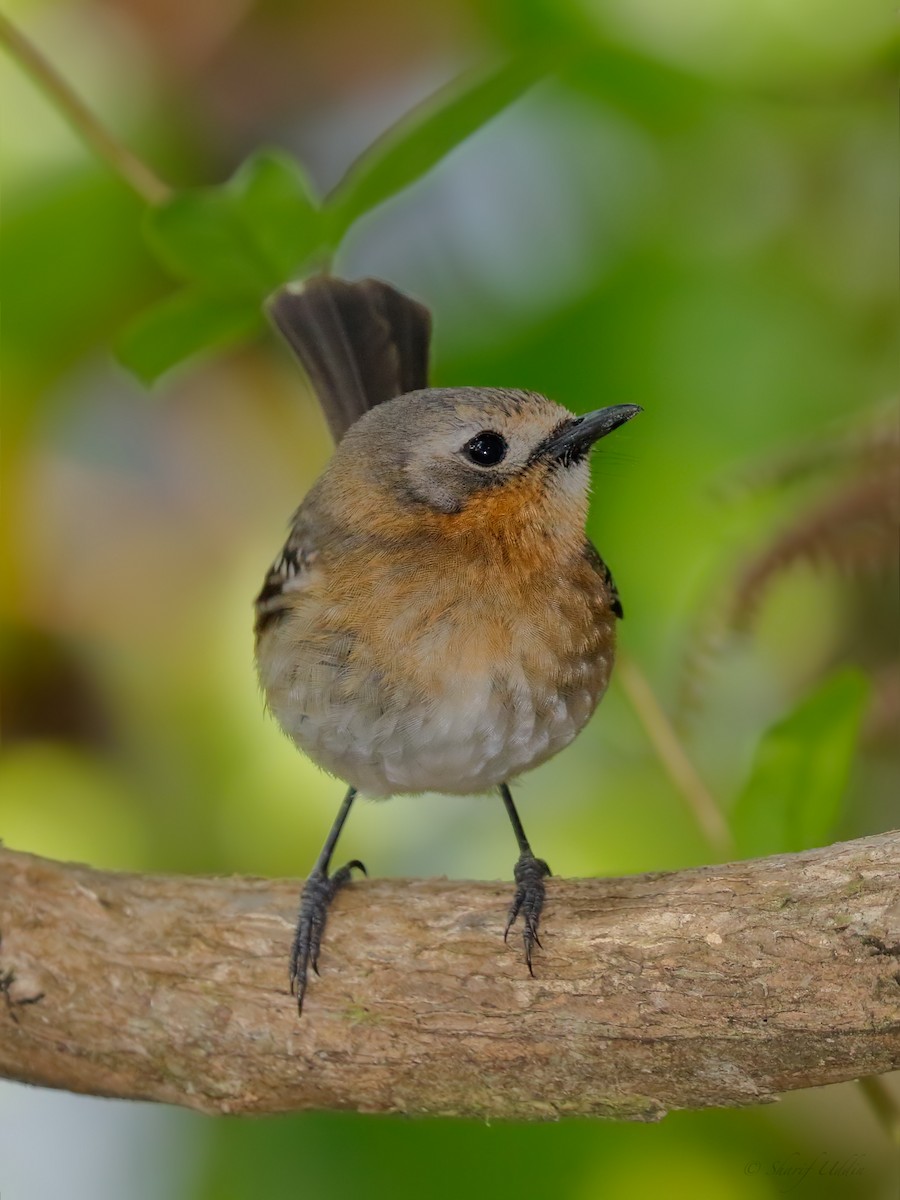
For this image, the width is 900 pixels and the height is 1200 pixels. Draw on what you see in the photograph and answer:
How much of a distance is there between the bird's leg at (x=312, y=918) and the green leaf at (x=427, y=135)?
131 centimetres

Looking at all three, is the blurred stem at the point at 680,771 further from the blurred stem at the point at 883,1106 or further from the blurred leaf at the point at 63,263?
the blurred leaf at the point at 63,263

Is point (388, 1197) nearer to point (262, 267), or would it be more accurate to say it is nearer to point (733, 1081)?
point (733, 1081)

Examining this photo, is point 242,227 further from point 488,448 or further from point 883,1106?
point 883,1106

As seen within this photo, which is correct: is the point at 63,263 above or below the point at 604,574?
above

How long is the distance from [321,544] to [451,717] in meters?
0.54

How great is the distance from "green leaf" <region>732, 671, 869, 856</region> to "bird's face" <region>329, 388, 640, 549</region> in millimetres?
626

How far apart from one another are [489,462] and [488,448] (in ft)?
0.09

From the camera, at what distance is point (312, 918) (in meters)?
2.73

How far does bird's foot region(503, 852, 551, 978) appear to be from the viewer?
8.25 feet

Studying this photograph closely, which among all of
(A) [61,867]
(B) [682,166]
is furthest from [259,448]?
Answer: (A) [61,867]

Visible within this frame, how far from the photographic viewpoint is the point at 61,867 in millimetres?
2752

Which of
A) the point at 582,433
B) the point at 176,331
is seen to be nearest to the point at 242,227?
the point at 176,331

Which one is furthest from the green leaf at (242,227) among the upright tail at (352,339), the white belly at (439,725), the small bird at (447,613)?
the white belly at (439,725)

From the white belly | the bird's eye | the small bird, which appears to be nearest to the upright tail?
the small bird
